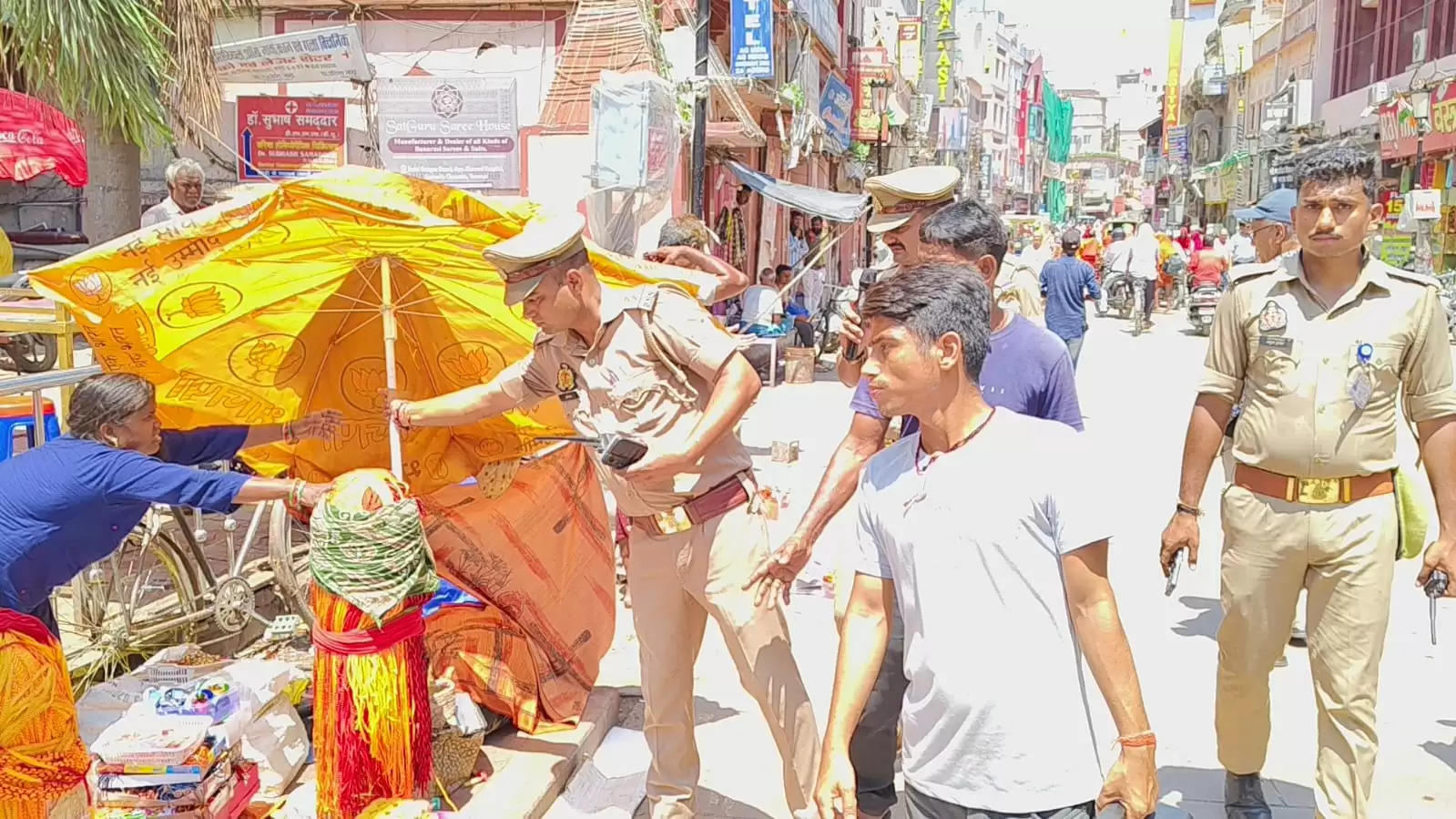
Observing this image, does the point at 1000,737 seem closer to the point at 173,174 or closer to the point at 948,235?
the point at 948,235

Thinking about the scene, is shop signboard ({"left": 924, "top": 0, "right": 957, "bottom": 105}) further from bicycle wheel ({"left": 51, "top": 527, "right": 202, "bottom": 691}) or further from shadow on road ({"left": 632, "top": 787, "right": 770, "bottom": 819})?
shadow on road ({"left": 632, "top": 787, "right": 770, "bottom": 819})

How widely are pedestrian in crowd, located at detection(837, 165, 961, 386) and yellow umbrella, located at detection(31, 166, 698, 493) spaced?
0.84m

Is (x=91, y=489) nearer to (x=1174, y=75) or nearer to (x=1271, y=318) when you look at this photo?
(x=1271, y=318)

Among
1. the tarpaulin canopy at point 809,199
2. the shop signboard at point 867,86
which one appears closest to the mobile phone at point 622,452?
the tarpaulin canopy at point 809,199

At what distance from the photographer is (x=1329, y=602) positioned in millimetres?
3293

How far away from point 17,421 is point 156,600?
1.01 meters

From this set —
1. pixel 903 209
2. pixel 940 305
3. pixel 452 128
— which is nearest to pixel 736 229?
pixel 452 128

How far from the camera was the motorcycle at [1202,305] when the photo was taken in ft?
65.1

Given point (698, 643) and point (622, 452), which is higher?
point (622, 452)

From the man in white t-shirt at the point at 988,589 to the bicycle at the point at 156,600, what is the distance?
3153 millimetres

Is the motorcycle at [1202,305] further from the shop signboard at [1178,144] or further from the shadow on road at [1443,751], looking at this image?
the shop signboard at [1178,144]

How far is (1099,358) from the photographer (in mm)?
16781

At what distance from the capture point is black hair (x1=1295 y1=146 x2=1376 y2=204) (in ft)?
10.3

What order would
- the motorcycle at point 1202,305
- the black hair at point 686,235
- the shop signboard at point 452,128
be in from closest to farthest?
the black hair at point 686,235, the shop signboard at point 452,128, the motorcycle at point 1202,305
